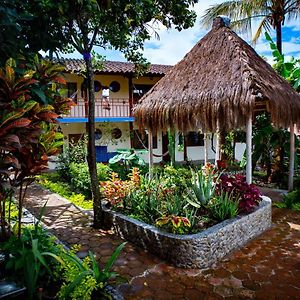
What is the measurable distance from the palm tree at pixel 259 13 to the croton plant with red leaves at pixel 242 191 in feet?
23.8

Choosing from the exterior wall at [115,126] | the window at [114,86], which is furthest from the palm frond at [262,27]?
the window at [114,86]

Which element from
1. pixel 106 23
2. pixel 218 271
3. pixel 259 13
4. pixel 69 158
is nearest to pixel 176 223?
pixel 218 271

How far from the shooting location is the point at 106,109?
49.3 ft

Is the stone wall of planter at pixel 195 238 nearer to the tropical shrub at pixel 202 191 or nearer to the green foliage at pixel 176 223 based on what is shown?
the green foliage at pixel 176 223

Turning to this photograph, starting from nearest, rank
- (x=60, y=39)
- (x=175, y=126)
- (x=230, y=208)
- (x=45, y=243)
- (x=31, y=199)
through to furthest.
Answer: (x=45, y=243) → (x=60, y=39) → (x=230, y=208) → (x=175, y=126) → (x=31, y=199)

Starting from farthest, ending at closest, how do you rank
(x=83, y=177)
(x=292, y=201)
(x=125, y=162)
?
1. (x=125, y=162)
2. (x=83, y=177)
3. (x=292, y=201)

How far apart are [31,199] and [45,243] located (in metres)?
5.05

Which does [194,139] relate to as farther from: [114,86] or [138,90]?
[114,86]

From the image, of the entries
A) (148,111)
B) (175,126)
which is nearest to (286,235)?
(175,126)

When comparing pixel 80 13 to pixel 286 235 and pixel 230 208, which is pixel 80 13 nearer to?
pixel 230 208

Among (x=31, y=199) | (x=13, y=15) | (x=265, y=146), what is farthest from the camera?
(x=265, y=146)

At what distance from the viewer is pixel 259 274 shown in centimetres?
391

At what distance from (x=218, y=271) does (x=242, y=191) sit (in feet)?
5.97

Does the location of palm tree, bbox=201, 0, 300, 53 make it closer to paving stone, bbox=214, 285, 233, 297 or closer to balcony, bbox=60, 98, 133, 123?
balcony, bbox=60, 98, 133, 123
